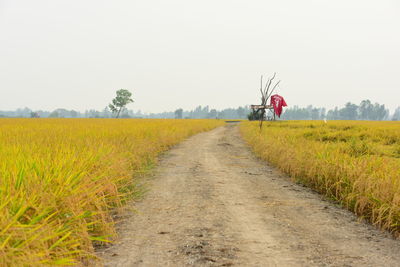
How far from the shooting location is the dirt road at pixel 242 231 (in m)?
3.12

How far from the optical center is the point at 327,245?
353cm

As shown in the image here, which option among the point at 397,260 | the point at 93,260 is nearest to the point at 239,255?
the point at 93,260

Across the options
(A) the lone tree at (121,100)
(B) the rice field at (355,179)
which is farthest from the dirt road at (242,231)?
(A) the lone tree at (121,100)

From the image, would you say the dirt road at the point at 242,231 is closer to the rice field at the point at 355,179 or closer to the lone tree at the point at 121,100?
the rice field at the point at 355,179

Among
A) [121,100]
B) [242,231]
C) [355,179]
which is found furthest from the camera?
[121,100]

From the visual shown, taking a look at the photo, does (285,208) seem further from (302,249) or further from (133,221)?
(133,221)

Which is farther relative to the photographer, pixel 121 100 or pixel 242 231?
pixel 121 100

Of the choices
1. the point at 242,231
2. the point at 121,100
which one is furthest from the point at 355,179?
the point at 121,100

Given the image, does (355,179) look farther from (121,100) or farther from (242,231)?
(121,100)

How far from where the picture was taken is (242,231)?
3824 millimetres

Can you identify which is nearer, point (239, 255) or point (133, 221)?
point (239, 255)

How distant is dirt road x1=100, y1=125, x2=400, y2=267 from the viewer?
123 inches

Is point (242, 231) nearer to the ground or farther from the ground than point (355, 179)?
nearer to the ground

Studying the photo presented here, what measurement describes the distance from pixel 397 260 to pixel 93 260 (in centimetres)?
351
